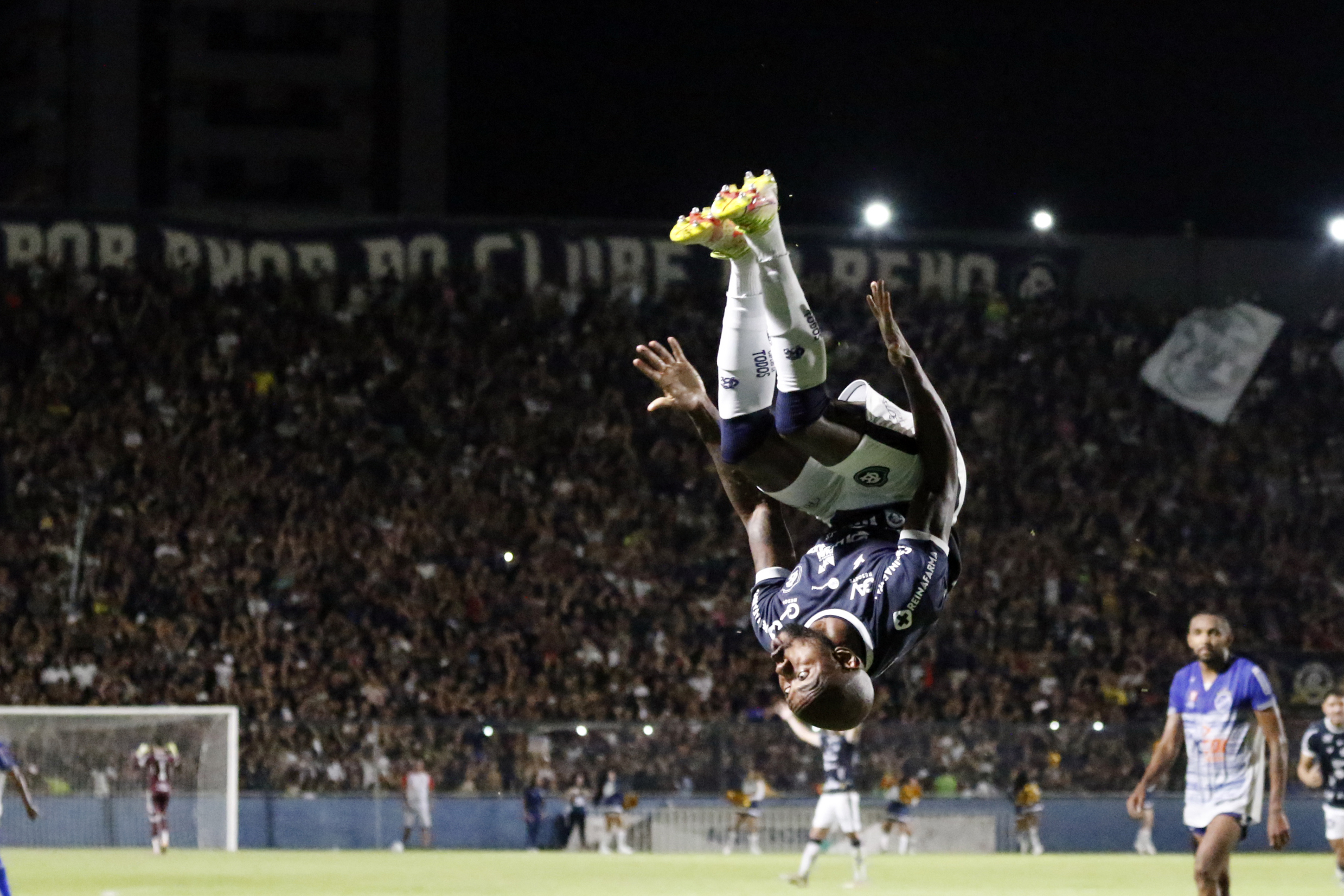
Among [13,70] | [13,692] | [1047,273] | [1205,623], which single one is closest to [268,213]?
[13,692]

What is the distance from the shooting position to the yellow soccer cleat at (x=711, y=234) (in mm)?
7637

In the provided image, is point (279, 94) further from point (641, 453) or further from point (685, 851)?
point (685, 851)

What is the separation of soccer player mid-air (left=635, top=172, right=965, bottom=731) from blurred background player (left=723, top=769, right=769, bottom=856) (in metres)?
19.4

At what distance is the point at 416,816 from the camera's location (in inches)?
1096

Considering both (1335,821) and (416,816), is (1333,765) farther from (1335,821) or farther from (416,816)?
(416,816)

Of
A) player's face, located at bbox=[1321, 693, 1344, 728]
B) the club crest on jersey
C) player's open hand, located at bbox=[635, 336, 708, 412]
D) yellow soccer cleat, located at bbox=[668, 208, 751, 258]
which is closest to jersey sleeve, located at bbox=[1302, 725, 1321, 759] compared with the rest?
player's face, located at bbox=[1321, 693, 1344, 728]

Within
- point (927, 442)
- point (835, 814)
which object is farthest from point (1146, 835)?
point (927, 442)

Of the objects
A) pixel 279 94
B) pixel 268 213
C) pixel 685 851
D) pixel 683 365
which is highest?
pixel 279 94

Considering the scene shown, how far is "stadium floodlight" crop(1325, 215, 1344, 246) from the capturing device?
120 feet

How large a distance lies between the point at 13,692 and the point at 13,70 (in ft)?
171

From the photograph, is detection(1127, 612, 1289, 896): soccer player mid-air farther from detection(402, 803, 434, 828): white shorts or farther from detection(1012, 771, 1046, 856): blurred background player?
detection(402, 803, 434, 828): white shorts

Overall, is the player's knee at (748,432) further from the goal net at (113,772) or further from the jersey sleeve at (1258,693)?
the goal net at (113,772)

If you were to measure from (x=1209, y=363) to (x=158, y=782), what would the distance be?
20551 mm

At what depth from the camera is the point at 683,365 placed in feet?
29.5
